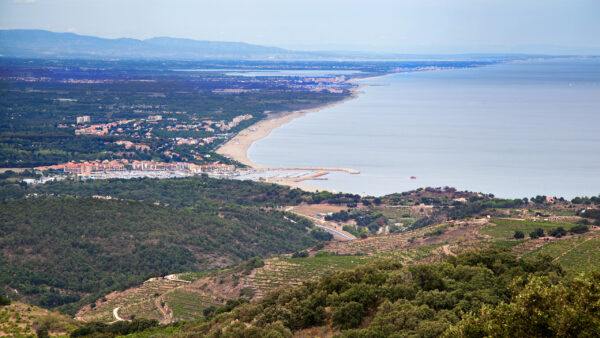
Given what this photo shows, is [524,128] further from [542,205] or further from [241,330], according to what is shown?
[241,330]

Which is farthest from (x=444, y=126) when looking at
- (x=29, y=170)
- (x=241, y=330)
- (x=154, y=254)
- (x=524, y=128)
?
(x=241, y=330)

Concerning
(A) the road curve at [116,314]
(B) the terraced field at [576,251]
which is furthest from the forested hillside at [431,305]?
(A) the road curve at [116,314]

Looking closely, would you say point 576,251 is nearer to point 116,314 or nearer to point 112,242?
point 116,314

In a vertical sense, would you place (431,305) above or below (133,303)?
above

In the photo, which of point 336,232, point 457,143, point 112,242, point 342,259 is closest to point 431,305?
point 342,259

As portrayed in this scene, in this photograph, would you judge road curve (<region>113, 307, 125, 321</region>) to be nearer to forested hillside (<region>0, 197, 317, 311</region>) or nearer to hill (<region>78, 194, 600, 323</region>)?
hill (<region>78, 194, 600, 323</region>)

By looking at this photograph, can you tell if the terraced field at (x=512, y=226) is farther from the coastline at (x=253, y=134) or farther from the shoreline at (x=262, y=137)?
the coastline at (x=253, y=134)
